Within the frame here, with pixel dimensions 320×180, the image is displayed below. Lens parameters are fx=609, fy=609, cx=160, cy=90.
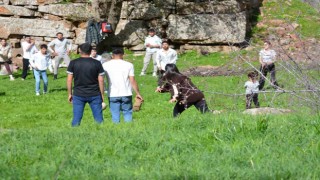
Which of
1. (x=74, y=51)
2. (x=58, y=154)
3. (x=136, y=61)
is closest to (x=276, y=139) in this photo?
(x=58, y=154)

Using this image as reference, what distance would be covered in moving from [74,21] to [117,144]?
17.5 meters

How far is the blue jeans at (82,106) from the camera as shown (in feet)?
31.4

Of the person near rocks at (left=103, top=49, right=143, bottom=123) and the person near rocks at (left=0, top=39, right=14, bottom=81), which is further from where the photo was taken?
the person near rocks at (left=0, top=39, right=14, bottom=81)

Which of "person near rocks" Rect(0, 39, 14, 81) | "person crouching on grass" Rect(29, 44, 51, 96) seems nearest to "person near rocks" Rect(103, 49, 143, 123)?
"person crouching on grass" Rect(29, 44, 51, 96)

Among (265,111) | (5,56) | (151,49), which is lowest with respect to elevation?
(5,56)

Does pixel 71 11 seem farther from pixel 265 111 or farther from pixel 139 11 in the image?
pixel 265 111

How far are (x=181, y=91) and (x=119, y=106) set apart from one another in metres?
1.27

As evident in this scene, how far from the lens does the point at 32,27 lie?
77.4ft

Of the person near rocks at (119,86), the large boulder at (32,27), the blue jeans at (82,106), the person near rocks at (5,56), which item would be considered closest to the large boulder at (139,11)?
the large boulder at (32,27)

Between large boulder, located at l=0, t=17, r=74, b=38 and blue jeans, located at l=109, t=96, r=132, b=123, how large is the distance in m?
14.1

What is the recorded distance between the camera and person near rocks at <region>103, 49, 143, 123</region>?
9.86m

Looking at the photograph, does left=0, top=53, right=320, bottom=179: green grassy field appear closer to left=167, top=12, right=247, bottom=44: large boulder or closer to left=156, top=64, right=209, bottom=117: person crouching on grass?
left=156, top=64, right=209, bottom=117: person crouching on grass

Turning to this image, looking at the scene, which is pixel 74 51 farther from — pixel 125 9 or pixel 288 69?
pixel 288 69

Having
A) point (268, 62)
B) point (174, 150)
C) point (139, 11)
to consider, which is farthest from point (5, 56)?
point (174, 150)
